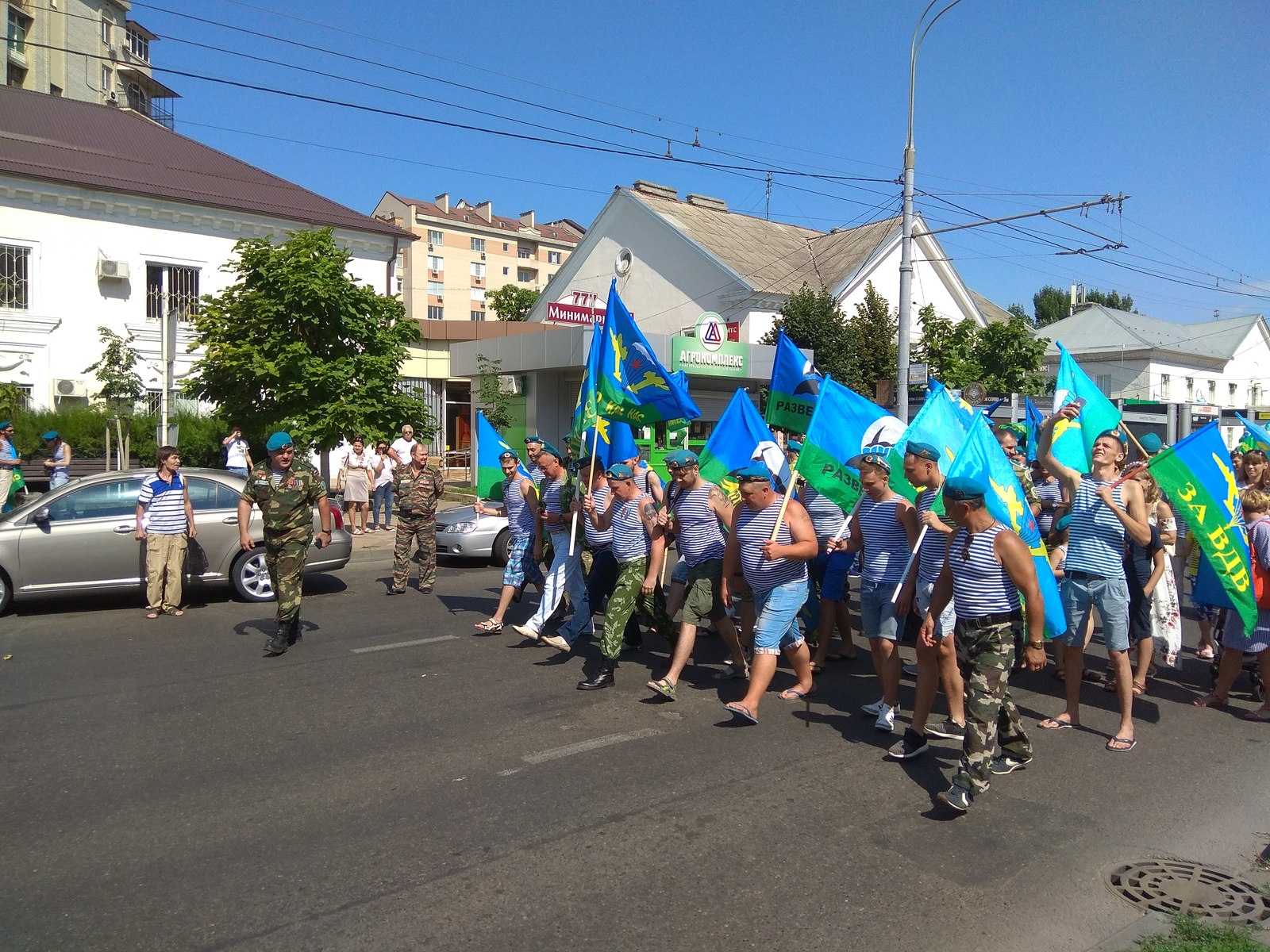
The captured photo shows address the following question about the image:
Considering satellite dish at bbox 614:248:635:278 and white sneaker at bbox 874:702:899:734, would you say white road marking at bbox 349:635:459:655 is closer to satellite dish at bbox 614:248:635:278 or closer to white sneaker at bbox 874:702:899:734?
white sneaker at bbox 874:702:899:734

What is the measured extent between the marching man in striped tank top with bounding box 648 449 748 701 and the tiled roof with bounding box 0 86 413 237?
70.7ft

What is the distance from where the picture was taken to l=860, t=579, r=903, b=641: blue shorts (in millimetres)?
6273

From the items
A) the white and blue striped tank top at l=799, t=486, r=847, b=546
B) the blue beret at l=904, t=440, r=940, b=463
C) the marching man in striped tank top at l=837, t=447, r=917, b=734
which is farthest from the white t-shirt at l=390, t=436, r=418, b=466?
the blue beret at l=904, t=440, r=940, b=463

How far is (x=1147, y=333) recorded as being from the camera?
48.9 meters

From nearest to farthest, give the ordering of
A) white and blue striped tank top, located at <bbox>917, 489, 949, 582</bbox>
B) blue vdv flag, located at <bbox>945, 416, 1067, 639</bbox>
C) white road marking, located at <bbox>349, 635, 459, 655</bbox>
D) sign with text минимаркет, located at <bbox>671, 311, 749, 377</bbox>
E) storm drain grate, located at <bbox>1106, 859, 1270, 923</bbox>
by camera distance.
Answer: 1. storm drain grate, located at <bbox>1106, 859, 1270, 923</bbox>
2. blue vdv flag, located at <bbox>945, 416, 1067, 639</bbox>
3. white and blue striped tank top, located at <bbox>917, 489, 949, 582</bbox>
4. white road marking, located at <bbox>349, 635, 459, 655</bbox>
5. sign with text минимаркет, located at <bbox>671, 311, 749, 377</bbox>

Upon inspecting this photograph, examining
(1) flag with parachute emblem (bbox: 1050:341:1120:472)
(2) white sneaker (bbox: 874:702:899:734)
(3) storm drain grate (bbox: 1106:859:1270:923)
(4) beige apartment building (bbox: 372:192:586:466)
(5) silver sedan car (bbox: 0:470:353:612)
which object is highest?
(4) beige apartment building (bbox: 372:192:586:466)

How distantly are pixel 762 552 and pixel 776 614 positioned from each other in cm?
41

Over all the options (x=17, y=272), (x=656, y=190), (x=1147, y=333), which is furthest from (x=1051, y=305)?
(x=17, y=272)

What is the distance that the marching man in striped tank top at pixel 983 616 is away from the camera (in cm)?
491

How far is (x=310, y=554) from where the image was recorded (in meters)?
Answer: 11.1

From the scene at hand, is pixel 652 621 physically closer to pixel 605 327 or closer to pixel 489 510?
pixel 605 327

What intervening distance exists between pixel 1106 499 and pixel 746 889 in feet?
12.1

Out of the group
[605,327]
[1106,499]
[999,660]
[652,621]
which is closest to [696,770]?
[999,660]

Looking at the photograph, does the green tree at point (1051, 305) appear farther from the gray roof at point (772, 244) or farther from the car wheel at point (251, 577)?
the car wheel at point (251, 577)
